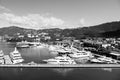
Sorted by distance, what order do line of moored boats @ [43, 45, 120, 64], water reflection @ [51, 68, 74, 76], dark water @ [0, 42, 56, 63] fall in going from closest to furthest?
1. water reflection @ [51, 68, 74, 76]
2. line of moored boats @ [43, 45, 120, 64]
3. dark water @ [0, 42, 56, 63]

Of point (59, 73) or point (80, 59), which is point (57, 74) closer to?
point (59, 73)

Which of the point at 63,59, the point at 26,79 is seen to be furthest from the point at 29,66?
the point at 63,59

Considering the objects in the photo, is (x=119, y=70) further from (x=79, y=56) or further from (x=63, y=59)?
(x=79, y=56)

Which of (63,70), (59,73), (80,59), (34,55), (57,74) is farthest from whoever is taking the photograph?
(34,55)

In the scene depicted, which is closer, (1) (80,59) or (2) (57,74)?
(2) (57,74)

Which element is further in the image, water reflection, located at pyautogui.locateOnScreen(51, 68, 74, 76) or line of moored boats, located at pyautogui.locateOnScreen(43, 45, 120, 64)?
line of moored boats, located at pyautogui.locateOnScreen(43, 45, 120, 64)

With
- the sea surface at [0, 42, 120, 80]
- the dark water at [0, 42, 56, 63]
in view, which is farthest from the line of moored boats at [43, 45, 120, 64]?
the sea surface at [0, 42, 120, 80]

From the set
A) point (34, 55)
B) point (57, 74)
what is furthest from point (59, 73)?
point (34, 55)

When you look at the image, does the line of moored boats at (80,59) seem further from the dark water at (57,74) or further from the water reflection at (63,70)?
the dark water at (57,74)

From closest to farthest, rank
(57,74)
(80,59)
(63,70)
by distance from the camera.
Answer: (57,74) < (63,70) < (80,59)

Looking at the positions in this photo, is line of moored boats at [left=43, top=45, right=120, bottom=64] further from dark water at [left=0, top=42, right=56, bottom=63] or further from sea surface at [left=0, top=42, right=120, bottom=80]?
sea surface at [left=0, top=42, right=120, bottom=80]

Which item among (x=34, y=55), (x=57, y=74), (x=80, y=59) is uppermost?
(x=34, y=55)

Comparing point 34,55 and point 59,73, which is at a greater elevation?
point 34,55
